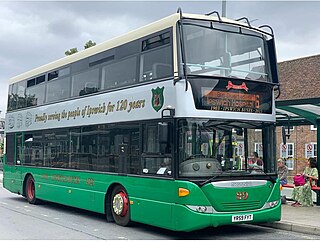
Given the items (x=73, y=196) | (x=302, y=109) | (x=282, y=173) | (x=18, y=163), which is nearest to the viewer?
(x=73, y=196)

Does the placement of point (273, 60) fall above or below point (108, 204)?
above

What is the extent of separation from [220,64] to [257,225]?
415 centimetres

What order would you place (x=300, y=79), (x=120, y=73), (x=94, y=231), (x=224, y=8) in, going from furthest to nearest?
1. (x=300, y=79)
2. (x=224, y=8)
3. (x=120, y=73)
4. (x=94, y=231)

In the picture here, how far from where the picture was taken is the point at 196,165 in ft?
31.2

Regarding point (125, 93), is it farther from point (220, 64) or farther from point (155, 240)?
point (155, 240)

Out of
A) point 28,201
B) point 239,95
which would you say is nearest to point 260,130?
point 239,95

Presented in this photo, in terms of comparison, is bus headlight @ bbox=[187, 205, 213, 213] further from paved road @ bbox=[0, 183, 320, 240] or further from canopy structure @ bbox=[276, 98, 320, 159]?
canopy structure @ bbox=[276, 98, 320, 159]

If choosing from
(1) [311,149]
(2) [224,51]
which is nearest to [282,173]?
(2) [224,51]

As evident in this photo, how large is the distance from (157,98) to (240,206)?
2.74 meters

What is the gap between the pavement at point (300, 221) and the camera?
10703mm

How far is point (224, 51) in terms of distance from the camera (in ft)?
33.6

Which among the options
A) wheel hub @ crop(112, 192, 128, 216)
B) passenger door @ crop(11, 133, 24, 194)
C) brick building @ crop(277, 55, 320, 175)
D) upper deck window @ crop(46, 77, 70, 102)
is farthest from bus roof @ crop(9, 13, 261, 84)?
brick building @ crop(277, 55, 320, 175)

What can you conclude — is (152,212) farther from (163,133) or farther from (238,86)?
(238,86)

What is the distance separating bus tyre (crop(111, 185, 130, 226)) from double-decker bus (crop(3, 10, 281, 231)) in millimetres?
29
